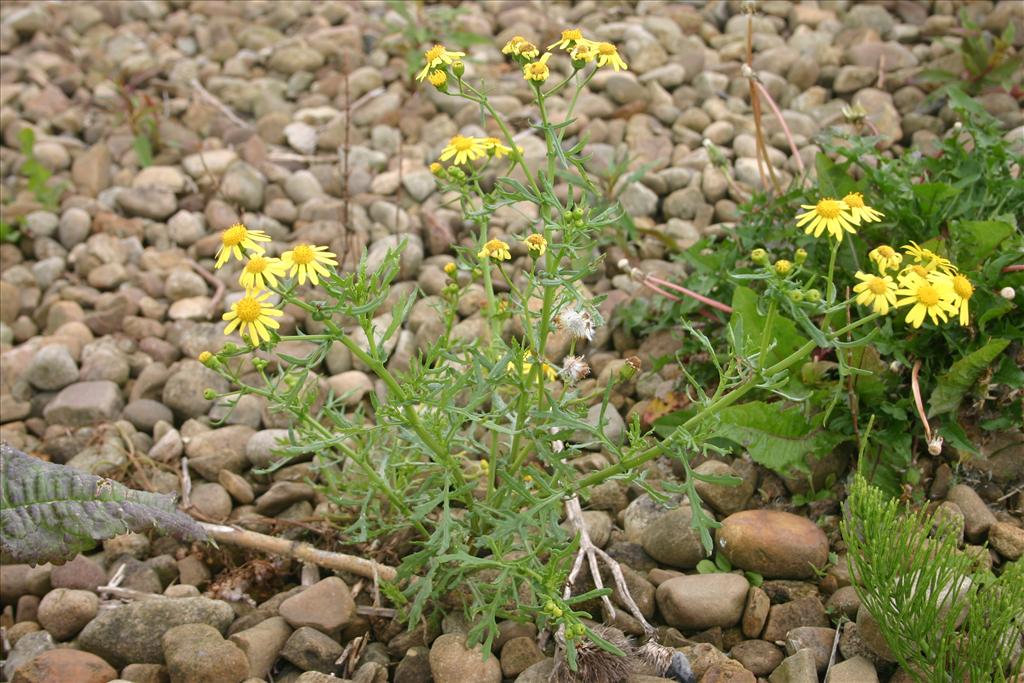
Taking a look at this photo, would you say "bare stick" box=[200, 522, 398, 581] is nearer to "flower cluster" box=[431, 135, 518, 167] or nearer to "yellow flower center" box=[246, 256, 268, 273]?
"yellow flower center" box=[246, 256, 268, 273]

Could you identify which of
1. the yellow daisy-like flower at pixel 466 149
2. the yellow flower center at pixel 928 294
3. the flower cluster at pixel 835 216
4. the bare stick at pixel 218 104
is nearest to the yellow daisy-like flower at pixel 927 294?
the yellow flower center at pixel 928 294

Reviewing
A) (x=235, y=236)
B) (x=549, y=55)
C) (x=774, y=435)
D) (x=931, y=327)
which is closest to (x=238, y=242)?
(x=235, y=236)

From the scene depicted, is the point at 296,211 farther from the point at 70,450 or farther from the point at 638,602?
the point at 638,602

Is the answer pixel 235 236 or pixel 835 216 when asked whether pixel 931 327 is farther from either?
pixel 235 236

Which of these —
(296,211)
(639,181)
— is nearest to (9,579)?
(296,211)

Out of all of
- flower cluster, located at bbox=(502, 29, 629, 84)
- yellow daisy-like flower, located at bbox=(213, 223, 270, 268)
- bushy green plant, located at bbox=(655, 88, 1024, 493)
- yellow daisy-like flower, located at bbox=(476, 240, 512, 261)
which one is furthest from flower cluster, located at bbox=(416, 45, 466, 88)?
bushy green plant, located at bbox=(655, 88, 1024, 493)

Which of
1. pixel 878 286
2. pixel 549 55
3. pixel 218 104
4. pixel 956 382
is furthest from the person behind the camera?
pixel 218 104
